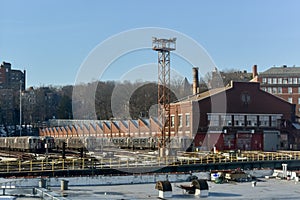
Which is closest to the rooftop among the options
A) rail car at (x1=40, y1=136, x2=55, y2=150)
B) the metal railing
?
rail car at (x1=40, y1=136, x2=55, y2=150)

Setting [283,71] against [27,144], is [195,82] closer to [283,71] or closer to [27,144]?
[27,144]

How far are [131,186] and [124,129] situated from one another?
2259 inches

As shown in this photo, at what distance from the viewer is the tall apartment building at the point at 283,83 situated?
107m

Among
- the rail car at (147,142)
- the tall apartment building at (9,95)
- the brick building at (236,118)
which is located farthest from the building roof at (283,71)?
the tall apartment building at (9,95)

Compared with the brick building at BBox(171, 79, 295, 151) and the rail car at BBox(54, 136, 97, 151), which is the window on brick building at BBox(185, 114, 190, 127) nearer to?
the brick building at BBox(171, 79, 295, 151)

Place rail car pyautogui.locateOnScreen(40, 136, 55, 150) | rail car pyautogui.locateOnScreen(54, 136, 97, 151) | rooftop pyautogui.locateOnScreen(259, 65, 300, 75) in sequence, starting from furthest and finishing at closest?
rooftop pyautogui.locateOnScreen(259, 65, 300, 75), rail car pyautogui.locateOnScreen(54, 136, 97, 151), rail car pyautogui.locateOnScreen(40, 136, 55, 150)

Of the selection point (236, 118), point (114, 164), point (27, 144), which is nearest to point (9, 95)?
point (27, 144)

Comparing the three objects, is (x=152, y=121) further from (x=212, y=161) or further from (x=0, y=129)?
(x=0, y=129)

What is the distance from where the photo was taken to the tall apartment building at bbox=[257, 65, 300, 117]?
4213 inches

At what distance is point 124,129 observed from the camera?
88.1 m

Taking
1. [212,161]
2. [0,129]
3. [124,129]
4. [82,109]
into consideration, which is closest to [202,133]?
[212,161]

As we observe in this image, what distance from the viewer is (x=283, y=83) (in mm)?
109375

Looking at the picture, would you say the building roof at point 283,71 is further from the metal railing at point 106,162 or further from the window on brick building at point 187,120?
the metal railing at point 106,162

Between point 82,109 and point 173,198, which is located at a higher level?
point 82,109
